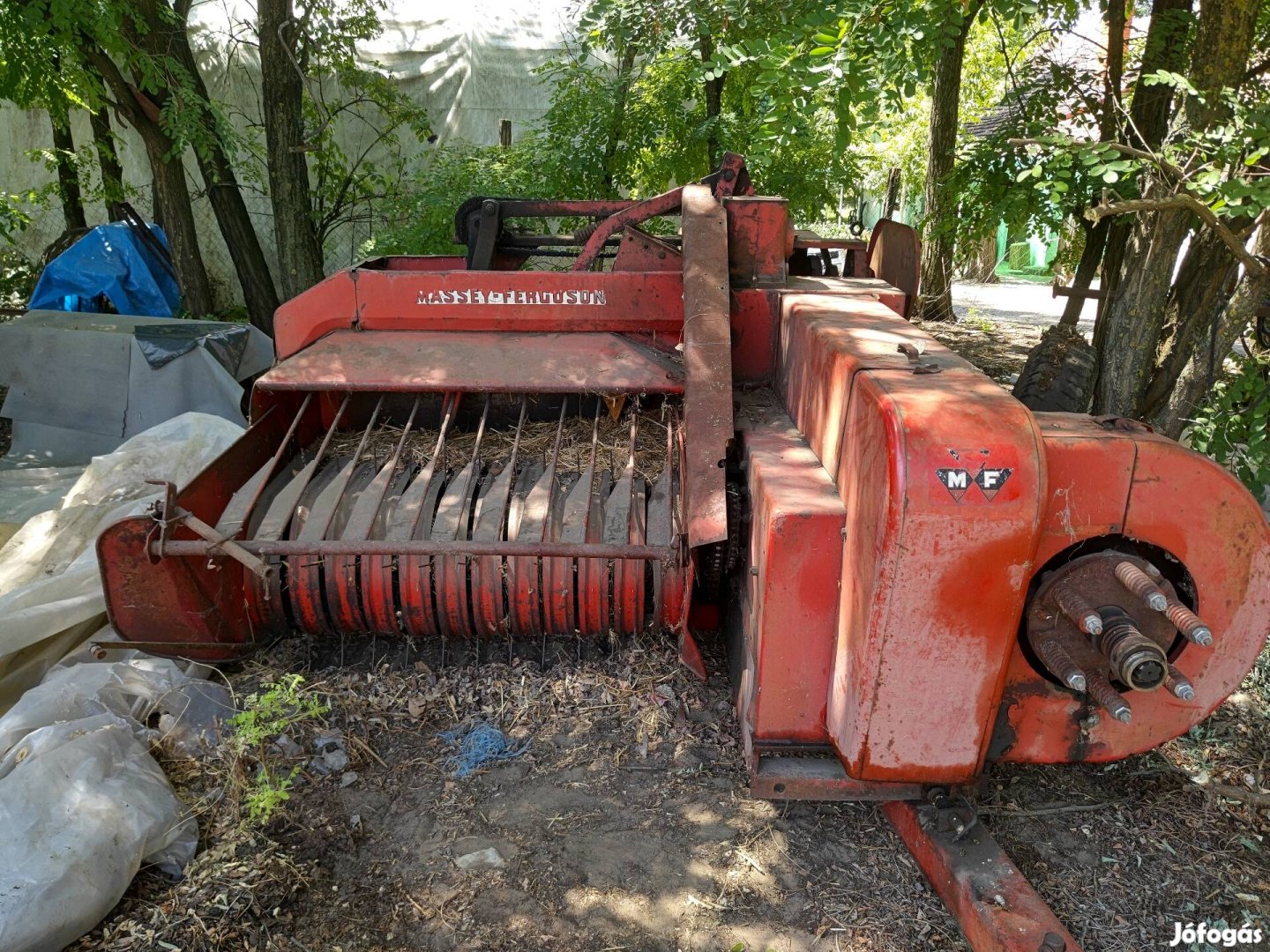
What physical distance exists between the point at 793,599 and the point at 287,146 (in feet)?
21.3

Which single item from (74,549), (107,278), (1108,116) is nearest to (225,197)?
(107,278)

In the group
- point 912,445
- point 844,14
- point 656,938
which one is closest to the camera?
point 912,445

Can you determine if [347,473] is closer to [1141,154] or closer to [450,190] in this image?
[1141,154]

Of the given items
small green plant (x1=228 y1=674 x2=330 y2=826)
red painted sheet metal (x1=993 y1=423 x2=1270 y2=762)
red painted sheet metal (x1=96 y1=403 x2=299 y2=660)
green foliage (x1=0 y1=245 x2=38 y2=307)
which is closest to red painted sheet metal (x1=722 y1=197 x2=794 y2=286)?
red painted sheet metal (x1=993 y1=423 x2=1270 y2=762)

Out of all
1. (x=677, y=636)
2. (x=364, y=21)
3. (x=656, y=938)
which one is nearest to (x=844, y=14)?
(x=677, y=636)

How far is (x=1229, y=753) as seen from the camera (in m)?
3.10

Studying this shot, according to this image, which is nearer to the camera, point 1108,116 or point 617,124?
point 1108,116

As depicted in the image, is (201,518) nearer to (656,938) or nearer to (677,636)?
(677,636)

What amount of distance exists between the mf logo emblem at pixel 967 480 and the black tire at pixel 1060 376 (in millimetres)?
3115

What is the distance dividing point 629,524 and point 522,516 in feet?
1.36

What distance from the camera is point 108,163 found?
8648mm

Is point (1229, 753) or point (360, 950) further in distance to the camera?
point (1229, 753)

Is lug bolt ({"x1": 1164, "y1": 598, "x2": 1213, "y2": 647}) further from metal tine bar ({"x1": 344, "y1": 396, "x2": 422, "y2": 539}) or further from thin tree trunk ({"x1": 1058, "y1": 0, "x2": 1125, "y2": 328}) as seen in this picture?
thin tree trunk ({"x1": 1058, "y1": 0, "x2": 1125, "y2": 328})

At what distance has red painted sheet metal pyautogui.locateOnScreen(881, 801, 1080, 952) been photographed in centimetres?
211
